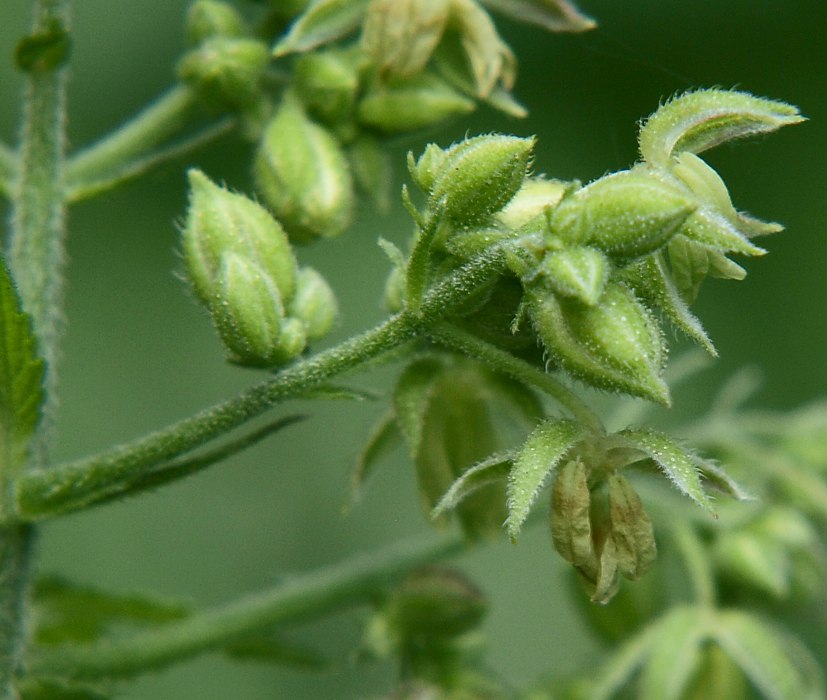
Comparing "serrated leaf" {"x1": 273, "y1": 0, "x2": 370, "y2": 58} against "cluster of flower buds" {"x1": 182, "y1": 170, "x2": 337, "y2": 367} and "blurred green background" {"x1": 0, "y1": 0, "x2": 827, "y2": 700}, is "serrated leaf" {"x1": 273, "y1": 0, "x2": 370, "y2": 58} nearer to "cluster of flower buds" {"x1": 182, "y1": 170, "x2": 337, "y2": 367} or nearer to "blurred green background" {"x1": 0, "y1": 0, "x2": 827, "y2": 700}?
"cluster of flower buds" {"x1": 182, "y1": 170, "x2": 337, "y2": 367}

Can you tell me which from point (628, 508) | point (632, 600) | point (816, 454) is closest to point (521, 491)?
point (628, 508)

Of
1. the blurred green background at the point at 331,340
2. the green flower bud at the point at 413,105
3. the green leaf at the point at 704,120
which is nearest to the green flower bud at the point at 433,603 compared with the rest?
the green flower bud at the point at 413,105

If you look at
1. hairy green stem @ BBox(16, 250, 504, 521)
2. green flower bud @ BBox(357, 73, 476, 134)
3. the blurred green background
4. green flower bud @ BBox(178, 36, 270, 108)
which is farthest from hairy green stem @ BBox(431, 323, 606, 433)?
the blurred green background

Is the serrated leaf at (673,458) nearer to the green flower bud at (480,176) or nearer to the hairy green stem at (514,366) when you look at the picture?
the hairy green stem at (514,366)

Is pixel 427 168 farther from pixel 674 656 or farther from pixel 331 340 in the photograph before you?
pixel 331 340

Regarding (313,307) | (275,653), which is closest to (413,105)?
(313,307)

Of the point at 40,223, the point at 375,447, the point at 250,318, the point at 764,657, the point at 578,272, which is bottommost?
the point at 764,657
